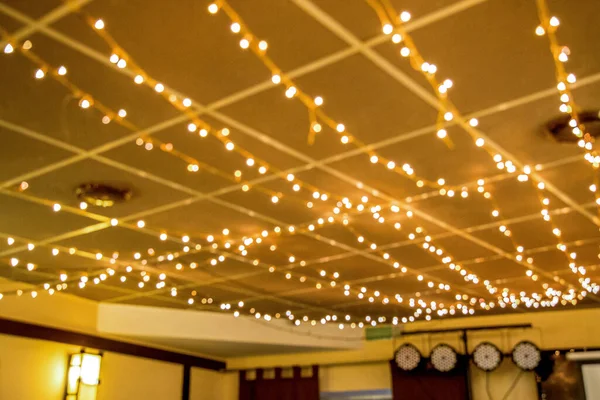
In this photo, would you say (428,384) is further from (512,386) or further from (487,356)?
(512,386)

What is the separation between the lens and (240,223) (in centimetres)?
405

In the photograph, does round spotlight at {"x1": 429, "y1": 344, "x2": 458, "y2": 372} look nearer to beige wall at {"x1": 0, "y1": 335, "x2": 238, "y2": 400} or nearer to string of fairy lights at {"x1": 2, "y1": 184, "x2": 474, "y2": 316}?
string of fairy lights at {"x1": 2, "y1": 184, "x2": 474, "y2": 316}

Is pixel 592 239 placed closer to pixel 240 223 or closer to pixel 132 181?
pixel 240 223

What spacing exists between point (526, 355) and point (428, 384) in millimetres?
1073

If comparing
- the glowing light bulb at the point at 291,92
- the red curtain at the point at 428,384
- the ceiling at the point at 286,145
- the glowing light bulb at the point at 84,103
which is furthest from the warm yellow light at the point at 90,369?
the glowing light bulb at the point at 291,92

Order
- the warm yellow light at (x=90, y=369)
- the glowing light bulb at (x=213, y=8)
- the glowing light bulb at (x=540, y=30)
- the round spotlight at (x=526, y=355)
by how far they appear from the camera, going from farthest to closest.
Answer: the round spotlight at (x=526, y=355), the warm yellow light at (x=90, y=369), the glowing light bulb at (x=540, y=30), the glowing light bulb at (x=213, y=8)

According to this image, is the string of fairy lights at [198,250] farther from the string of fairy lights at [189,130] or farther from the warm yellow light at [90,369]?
the warm yellow light at [90,369]

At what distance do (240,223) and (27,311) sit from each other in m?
2.69

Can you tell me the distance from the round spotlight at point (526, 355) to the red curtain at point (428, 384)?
0.58 m

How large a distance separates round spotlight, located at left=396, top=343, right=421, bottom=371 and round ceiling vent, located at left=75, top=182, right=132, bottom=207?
14.0 ft

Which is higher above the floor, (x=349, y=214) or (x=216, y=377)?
(x=349, y=214)

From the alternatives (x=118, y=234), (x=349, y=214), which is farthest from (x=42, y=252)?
(x=349, y=214)

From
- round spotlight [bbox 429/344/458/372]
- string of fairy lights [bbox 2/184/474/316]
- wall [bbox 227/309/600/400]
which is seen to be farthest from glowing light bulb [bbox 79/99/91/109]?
wall [bbox 227/309/600/400]

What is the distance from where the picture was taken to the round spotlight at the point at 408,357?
22.6 feet
